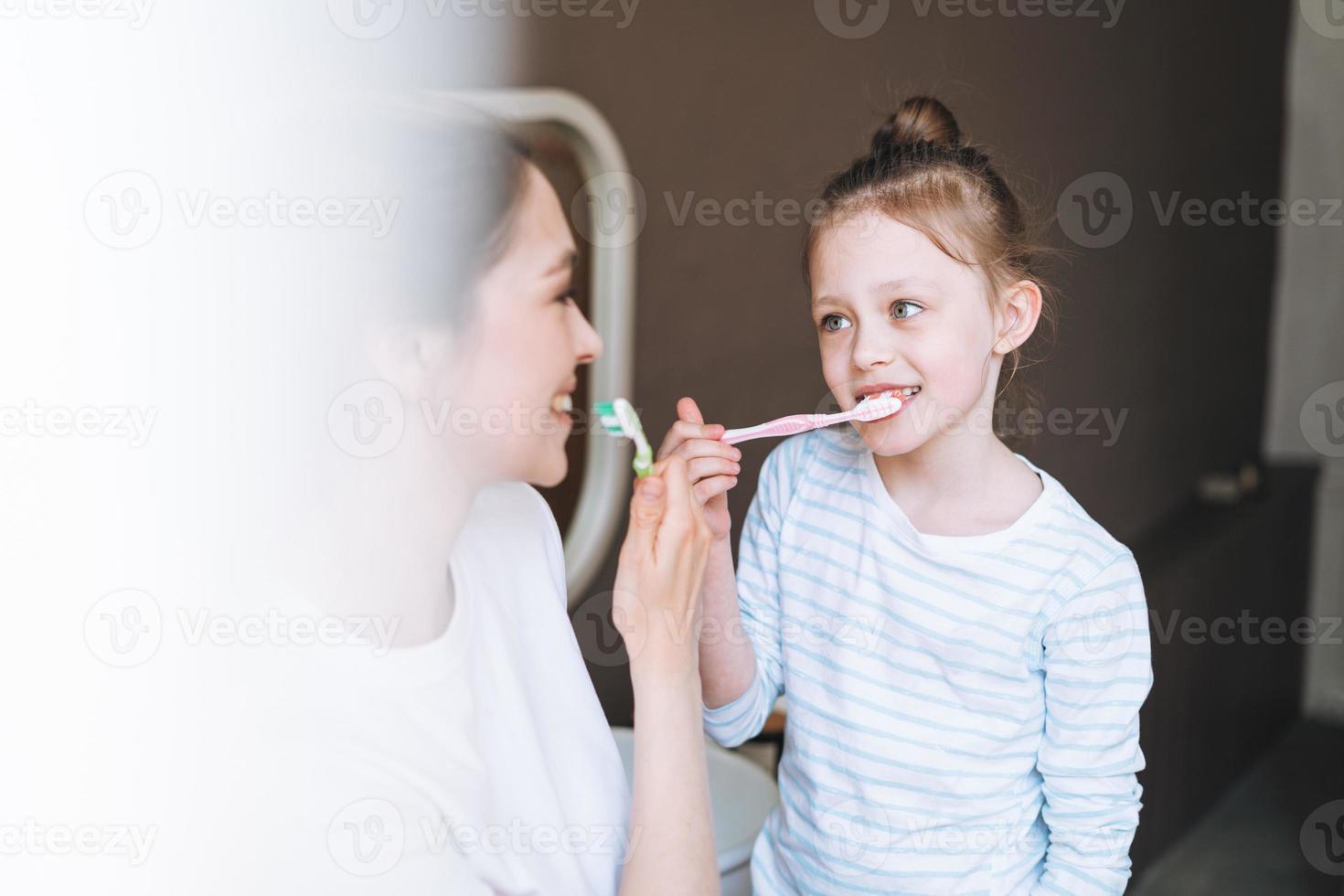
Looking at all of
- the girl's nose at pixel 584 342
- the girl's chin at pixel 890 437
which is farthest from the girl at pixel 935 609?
the girl's nose at pixel 584 342

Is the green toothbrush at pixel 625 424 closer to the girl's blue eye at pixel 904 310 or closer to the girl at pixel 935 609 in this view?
the girl at pixel 935 609

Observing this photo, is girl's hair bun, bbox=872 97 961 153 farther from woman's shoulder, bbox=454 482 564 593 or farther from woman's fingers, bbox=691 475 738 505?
woman's shoulder, bbox=454 482 564 593

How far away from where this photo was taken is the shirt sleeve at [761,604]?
1.14 metres

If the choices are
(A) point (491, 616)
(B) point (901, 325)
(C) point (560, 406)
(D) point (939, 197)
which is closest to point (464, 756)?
(A) point (491, 616)

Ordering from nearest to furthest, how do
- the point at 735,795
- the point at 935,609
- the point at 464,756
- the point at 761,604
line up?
1. the point at 464,756
2. the point at 935,609
3. the point at 761,604
4. the point at 735,795

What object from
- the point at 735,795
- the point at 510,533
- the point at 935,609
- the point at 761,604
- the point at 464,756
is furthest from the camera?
the point at 735,795

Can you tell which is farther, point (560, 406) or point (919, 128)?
point (919, 128)

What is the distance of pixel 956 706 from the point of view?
3.45 feet

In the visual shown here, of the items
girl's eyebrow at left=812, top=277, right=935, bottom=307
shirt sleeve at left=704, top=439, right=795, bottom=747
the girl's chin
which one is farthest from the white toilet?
girl's eyebrow at left=812, top=277, right=935, bottom=307

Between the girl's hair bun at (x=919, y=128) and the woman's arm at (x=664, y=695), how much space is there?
1.31 feet

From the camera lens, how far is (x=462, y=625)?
860 mm

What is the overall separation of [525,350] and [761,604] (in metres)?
0.42

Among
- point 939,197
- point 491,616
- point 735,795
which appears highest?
point 939,197

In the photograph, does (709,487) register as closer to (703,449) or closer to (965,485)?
(703,449)
